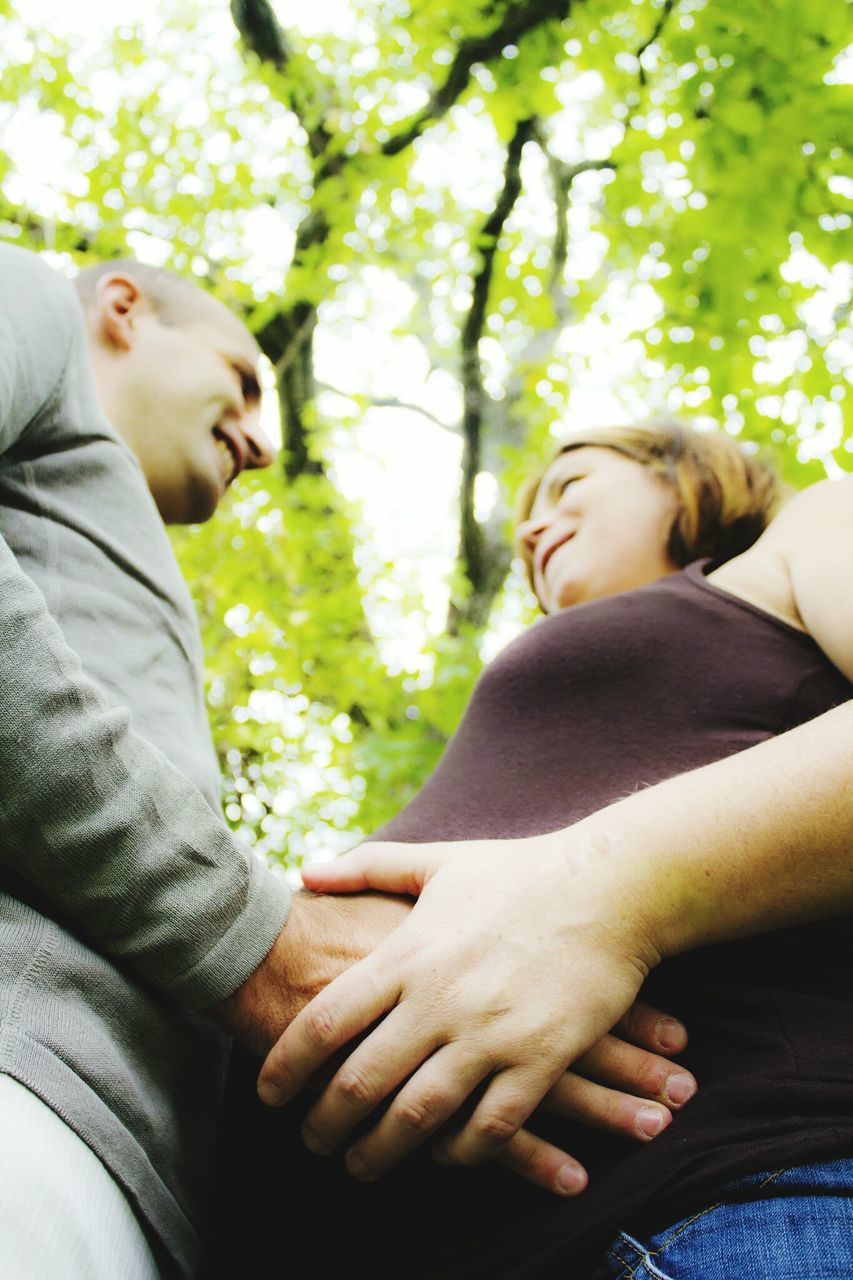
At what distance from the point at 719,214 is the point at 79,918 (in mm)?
2775

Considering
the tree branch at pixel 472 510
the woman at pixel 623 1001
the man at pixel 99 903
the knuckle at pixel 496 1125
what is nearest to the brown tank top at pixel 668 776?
the woman at pixel 623 1001

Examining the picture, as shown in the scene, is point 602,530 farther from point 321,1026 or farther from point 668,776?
point 321,1026

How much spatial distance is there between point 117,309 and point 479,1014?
180cm

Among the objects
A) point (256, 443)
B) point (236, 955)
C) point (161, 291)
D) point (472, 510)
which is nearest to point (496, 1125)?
point (236, 955)

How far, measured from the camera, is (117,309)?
2.01 meters

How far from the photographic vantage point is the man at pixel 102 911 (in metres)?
0.81

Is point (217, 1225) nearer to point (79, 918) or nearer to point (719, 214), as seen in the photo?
point (79, 918)

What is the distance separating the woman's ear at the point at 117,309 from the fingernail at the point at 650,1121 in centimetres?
183

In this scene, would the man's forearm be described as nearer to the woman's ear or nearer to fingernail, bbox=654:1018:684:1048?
fingernail, bbox=654:1018:684:1048

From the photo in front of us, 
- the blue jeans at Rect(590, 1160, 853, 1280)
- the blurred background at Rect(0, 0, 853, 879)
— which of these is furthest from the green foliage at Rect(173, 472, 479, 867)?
the blue jeans at Rect(590, 1160, 853, 1280)

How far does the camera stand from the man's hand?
3.18ft

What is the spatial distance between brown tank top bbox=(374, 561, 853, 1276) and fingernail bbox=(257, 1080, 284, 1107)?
28 centimetres

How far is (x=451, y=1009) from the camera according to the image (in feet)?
2.92

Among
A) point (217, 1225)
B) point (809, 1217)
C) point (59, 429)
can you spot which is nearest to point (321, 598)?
point (59, 429)
